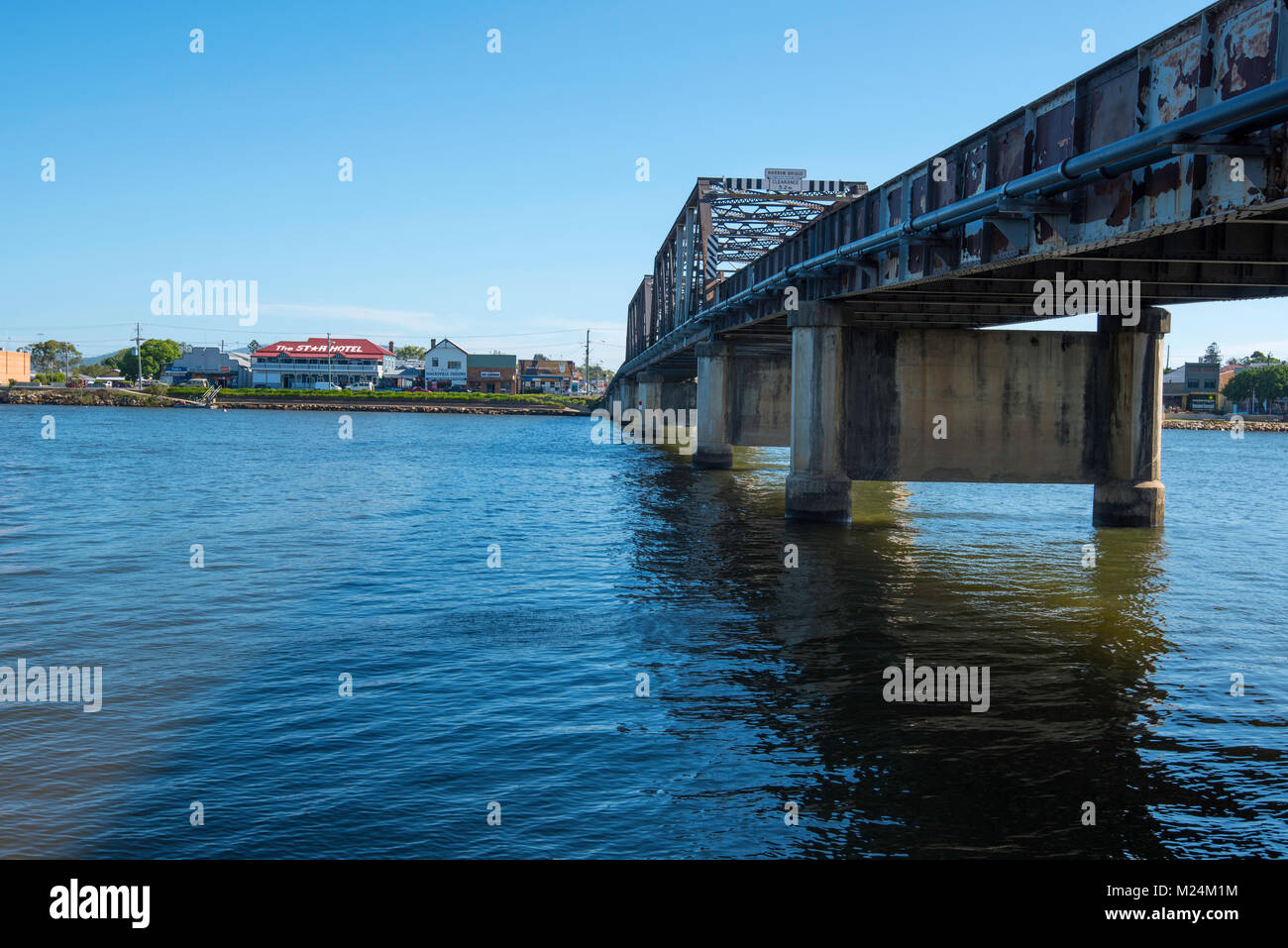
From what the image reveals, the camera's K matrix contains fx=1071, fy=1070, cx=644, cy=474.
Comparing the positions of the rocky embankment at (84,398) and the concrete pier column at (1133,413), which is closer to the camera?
the concrete pier column at (1133,413)

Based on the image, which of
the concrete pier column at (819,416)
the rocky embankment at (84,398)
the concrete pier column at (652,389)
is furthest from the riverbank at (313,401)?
the concrete pier column at (819,416)

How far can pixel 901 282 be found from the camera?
24.0 meters

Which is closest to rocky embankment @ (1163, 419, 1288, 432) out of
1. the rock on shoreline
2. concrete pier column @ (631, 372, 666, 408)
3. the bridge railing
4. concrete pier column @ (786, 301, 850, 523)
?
the rock on shoreline

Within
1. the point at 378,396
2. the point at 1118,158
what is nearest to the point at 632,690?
the point at 1118,158

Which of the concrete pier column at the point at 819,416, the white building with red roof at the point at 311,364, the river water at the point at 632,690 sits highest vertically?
the white building with red roof at the point at 311,364

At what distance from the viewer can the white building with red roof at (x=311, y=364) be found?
192 meters

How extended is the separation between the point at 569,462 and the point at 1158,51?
5508 centimetres

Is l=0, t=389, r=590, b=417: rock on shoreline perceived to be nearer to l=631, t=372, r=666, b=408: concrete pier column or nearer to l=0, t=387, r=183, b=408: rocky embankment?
l=0, t=387, r=183, b=408: rocky embankment

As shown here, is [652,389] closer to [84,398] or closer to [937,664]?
[937,664]

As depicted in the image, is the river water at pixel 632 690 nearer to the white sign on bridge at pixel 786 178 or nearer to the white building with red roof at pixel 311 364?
the white sign on bridge at pixel 786 178

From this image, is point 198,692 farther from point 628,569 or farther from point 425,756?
point 628,569

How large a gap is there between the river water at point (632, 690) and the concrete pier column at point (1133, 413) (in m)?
1.23

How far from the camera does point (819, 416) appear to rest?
31938mm
